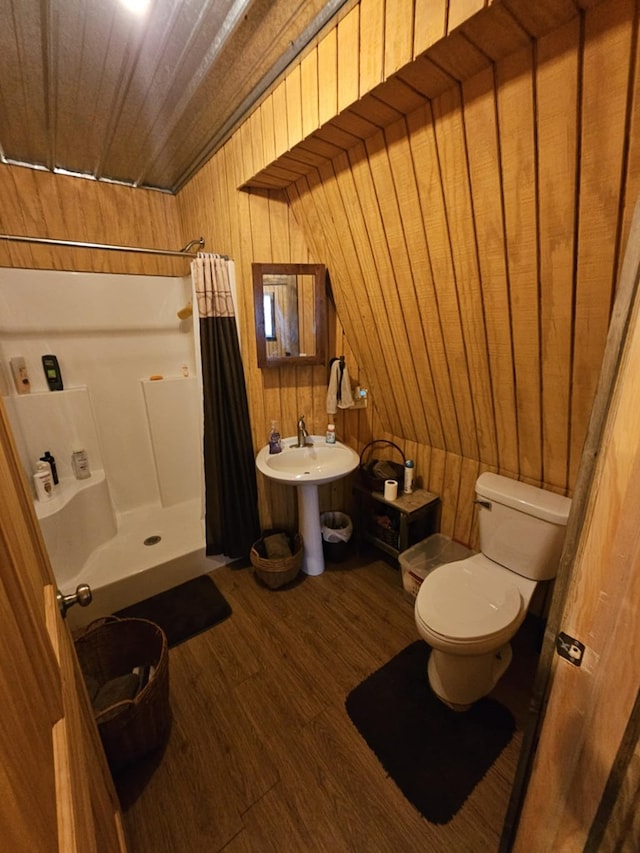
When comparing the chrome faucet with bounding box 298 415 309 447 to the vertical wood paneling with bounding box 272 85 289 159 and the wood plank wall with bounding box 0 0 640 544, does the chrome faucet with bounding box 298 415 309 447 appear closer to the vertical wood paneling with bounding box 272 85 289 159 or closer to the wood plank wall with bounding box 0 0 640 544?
the wood plank wall with bounding box 0 0 640 544

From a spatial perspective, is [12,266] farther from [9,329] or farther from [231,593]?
[231,593]

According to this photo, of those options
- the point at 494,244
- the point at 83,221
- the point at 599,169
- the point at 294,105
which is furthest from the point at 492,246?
the point at 83,221

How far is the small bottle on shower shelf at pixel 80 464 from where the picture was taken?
229 cm

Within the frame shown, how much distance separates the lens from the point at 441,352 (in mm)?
1656

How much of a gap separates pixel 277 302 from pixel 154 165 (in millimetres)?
1174

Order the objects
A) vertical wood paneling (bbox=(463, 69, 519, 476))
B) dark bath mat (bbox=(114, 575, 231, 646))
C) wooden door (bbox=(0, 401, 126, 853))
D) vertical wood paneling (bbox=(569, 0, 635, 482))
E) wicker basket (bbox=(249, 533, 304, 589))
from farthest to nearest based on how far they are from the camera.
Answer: wicker basket (bbox=(249, 533, 304, 589)) → dark bath mat (bbox=(114, 575, 231, 646)) → vertical wood paneling (bbox=(463, 69, 519, 476)) → vertical wood paneling (bbox=(569, 0, 635, 482)) → wooden door (bbox=(0, 401, 126, 853))

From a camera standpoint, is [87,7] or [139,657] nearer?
[87,7]

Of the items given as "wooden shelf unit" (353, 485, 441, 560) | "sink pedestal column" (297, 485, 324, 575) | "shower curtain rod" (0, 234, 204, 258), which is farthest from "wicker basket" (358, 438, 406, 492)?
"shower curtain rod" (0, 234, 204, 258)

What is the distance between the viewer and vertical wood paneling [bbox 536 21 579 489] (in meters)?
0.90

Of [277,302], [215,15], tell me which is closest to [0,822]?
[215,15]

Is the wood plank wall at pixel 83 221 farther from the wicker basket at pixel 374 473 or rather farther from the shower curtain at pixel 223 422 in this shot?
the wicker basket at pixel 374 473

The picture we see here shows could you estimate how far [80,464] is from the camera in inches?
90.8

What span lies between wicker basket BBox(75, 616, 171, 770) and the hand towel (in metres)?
1.45

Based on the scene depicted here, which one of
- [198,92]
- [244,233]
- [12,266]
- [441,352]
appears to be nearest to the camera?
[198,92]
